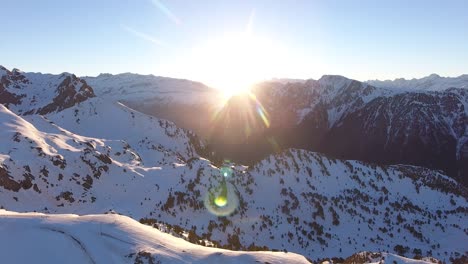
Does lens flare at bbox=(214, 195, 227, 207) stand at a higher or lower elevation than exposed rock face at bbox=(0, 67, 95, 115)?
lower

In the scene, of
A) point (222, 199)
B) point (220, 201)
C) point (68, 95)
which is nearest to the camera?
point (220, 201)

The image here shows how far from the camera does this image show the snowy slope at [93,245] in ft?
47.9

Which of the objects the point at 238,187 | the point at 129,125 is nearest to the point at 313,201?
the point at 238,187

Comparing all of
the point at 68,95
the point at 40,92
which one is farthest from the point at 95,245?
the point at 40,92

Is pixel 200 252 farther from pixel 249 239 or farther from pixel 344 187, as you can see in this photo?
pixel 344 187

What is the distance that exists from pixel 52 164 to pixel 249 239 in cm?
2479

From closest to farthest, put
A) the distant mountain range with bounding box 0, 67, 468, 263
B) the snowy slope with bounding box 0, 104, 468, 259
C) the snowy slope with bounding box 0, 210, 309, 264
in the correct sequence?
1. the snowy slope with bounding box 0, 210, 309, 264
2. the distant mountain range with bounding box 0, 67, 468, 263
3. the snowy slope with bounding box 0, 104, 468, 259

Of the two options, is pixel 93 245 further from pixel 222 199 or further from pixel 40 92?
pixel 40 92

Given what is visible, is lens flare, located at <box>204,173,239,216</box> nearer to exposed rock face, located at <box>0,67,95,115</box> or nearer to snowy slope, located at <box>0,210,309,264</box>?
snowy slope, located at <box>0,210,309,264</box>

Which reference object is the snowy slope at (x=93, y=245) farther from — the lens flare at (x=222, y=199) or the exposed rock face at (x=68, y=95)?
the exposed rock face at (x=68, y=95)

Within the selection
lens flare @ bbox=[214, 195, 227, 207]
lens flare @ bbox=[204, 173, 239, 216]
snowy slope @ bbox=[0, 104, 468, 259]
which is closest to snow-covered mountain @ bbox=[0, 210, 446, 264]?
snowy slope @ bbox=[0, 104, 468, 259]

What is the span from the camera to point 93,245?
50.5 ft

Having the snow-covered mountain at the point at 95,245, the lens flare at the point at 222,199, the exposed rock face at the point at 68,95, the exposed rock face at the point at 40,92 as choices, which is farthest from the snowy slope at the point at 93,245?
the exposed rock face at the point at 68,95

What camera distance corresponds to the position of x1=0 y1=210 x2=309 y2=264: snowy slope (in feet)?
47.9
